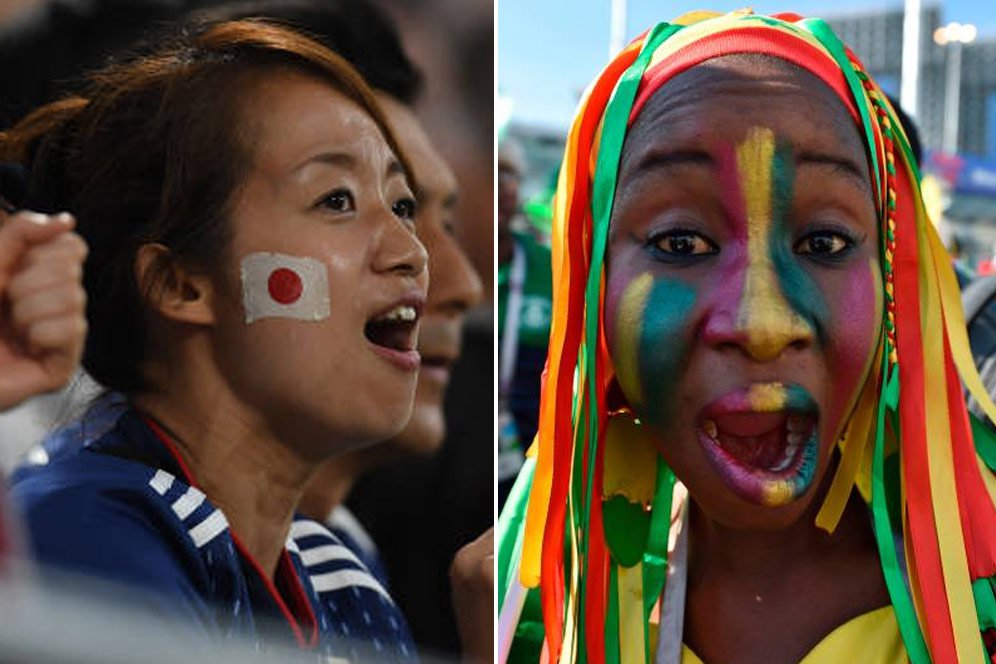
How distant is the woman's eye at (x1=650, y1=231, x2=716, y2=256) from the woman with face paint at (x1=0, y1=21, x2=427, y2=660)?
34cm

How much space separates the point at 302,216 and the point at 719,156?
1.62 feet

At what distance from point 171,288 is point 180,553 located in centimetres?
20

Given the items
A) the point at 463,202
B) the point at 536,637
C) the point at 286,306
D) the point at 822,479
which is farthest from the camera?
the point at 536,637

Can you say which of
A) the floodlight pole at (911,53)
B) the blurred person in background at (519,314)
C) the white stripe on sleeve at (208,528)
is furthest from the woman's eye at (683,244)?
the floodlight pole at (911,53)

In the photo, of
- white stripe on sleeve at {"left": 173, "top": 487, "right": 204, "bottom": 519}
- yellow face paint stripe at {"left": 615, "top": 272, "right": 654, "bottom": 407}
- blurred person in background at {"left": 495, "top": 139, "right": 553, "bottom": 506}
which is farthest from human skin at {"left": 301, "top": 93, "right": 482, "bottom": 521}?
blurred person in background at {"left": 495, "top": 139, "right": 553, "bottom": 506}

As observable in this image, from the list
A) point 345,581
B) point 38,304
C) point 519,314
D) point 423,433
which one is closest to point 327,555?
point 345,581

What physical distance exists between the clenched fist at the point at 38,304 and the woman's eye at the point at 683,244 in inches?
25.2

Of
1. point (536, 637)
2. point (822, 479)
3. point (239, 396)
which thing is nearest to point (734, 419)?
point (822, 479)

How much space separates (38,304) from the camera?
0.96 metres

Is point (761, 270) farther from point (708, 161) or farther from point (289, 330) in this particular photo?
point (289, 330)

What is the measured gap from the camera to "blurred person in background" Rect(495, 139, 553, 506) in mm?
3650

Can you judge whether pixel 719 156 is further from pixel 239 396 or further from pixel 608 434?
pixel 239 396

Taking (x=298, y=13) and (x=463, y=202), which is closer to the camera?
(x=298, y=13)

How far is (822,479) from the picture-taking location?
4.85 ft
